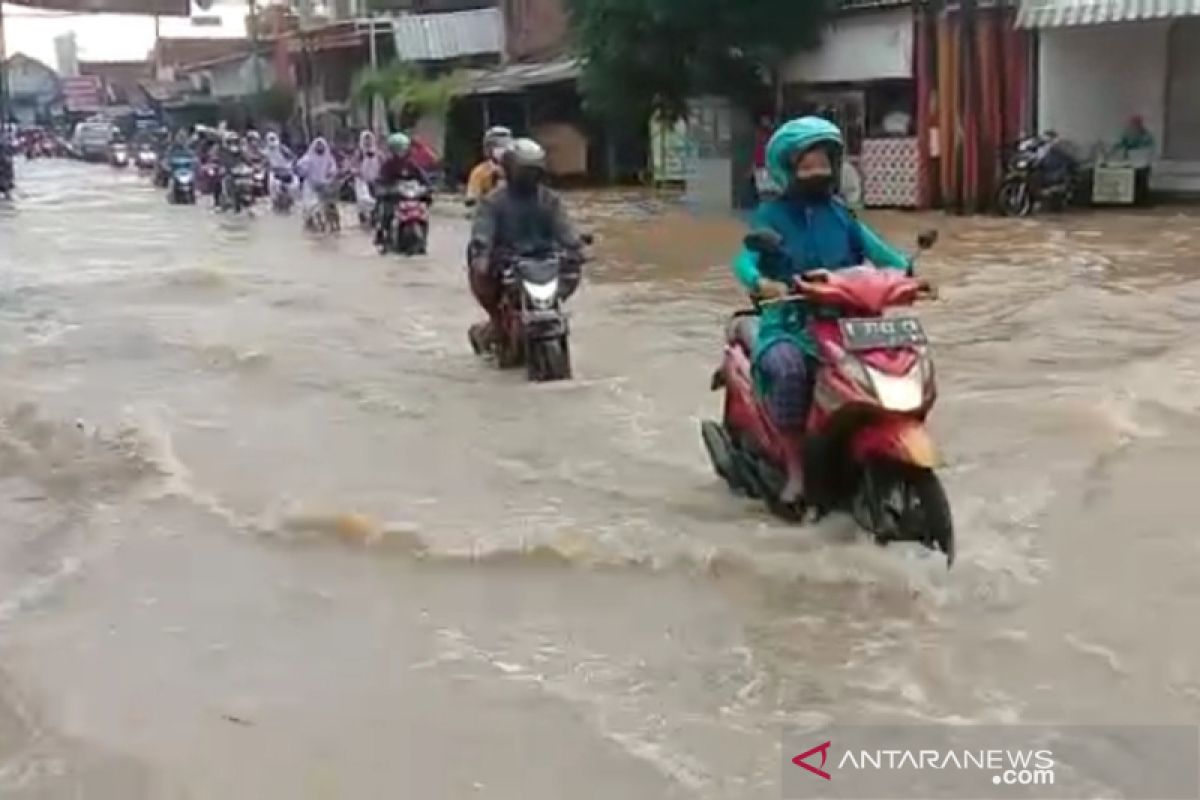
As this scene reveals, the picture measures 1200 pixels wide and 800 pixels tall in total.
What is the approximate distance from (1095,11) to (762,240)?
15.6m

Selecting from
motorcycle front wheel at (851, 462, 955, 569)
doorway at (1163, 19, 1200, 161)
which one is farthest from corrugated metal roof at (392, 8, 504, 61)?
motorcycle front wheel at (851, 462, 955, 569)

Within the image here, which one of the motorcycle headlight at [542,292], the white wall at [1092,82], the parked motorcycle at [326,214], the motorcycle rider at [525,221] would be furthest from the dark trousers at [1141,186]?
the motorcycle headlight at [542,292]

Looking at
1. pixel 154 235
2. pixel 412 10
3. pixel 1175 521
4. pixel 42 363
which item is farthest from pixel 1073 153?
pixel 412 10

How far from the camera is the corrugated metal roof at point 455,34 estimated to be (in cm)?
3712

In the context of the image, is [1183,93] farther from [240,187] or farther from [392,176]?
Result: [240,187]

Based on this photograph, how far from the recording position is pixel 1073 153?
2084 cm

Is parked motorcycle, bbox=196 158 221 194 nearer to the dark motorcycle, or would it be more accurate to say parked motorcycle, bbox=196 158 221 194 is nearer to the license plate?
the dark motorcycle

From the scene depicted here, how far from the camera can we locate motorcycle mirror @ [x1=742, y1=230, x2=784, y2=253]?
567 cm

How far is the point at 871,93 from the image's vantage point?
24203 mm

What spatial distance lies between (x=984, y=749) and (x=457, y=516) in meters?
3.05

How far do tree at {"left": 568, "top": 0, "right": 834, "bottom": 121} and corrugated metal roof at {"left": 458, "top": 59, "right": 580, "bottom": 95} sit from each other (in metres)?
5.34

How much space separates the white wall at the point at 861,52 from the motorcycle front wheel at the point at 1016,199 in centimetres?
296

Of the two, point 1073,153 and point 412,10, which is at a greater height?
point 412,10

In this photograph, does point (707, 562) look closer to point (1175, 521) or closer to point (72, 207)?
point (1175, 521)
